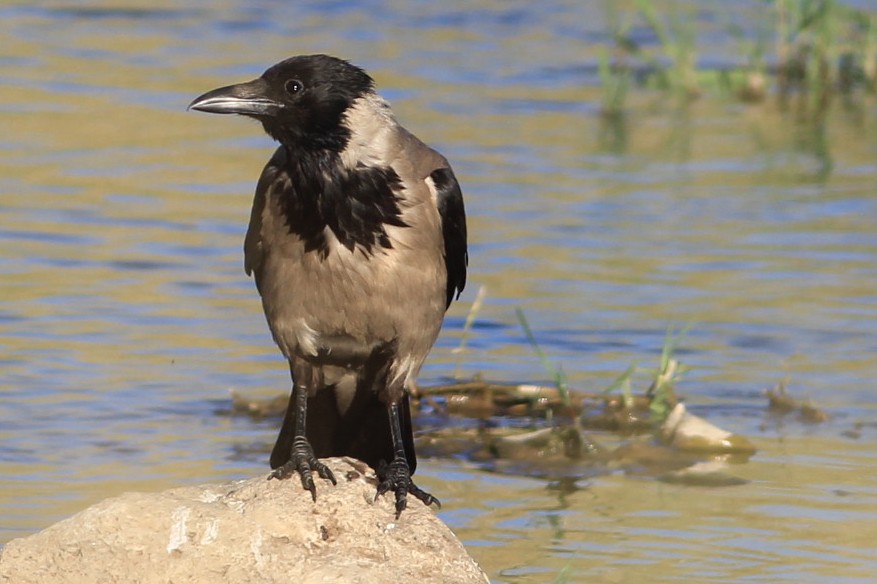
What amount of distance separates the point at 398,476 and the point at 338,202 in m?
0.87

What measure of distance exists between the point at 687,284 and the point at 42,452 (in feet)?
12.6

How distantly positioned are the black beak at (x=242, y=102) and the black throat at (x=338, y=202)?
0.58ft

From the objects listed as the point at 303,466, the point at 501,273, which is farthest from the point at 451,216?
the point at 501,273

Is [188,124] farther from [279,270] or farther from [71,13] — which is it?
[279,270]

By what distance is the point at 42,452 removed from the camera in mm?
7391

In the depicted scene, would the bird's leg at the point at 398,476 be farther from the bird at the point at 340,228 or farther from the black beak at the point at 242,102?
the black beak at the point at 242,102

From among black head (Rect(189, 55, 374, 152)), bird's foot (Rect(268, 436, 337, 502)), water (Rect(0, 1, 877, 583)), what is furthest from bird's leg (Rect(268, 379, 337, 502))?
black head (Rect(189, 55, 374, 152))

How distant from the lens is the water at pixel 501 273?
6.93 m

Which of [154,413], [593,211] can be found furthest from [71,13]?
[154,413]

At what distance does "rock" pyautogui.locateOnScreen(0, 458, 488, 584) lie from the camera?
17.6 feet

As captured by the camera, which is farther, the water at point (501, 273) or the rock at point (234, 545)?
the water at point (501, 273)

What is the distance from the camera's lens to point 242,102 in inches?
240

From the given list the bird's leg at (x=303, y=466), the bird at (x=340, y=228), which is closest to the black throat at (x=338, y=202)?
the bird at (x=340, y=228)

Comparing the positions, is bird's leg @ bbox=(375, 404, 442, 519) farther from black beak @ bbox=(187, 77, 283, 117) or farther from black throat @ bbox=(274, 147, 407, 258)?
black beak @ bbox=(187, 77, 283, 117)
